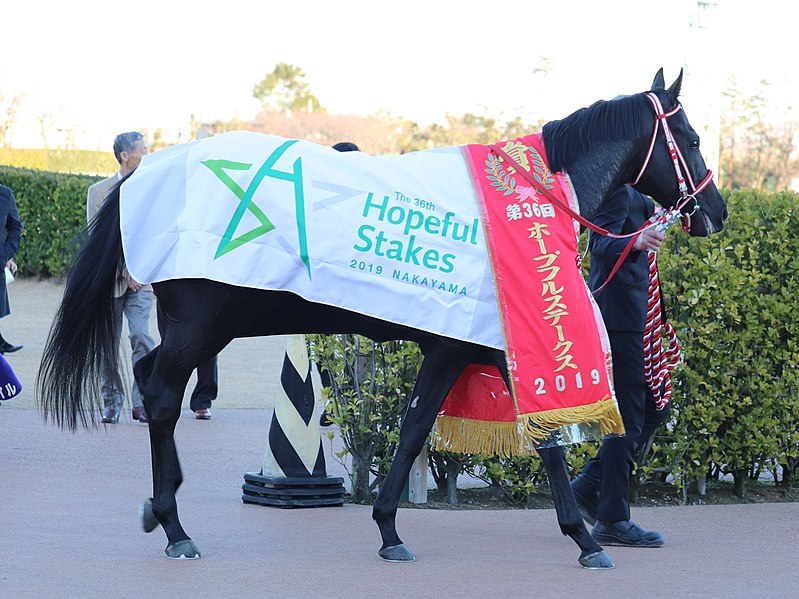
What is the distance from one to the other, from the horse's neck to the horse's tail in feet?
6.95

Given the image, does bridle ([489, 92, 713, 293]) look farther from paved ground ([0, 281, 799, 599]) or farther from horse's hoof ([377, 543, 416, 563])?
horse's hoof ([377, 543, 416, 563])

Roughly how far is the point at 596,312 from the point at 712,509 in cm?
216

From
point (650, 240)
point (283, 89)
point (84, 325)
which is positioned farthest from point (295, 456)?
point (283, 89)

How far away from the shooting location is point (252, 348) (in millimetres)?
15180

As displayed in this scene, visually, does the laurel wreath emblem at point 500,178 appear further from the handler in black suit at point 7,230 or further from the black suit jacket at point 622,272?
the handler in black suit at point 7,230

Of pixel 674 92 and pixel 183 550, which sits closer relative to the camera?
pixel 183 550

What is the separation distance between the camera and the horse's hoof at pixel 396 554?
496cm

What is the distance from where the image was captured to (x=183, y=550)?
4863 millimetres

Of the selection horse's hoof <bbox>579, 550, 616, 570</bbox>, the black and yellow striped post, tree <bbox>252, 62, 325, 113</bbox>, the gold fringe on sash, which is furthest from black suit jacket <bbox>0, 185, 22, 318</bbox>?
tree <bbox>252, 62, 325, 113</bbox>

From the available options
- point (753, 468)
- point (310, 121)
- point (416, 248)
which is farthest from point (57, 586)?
point (310, 121)

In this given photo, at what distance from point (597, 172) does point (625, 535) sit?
1773 mm

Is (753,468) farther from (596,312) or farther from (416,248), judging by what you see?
(416,248)

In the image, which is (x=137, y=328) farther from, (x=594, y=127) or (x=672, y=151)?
(x=672, y=151)

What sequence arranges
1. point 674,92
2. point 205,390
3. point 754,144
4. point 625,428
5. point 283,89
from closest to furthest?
1. point 674,92
2. point 625,428
3. point 205,390
4. point 754,144
5. point 283,89
